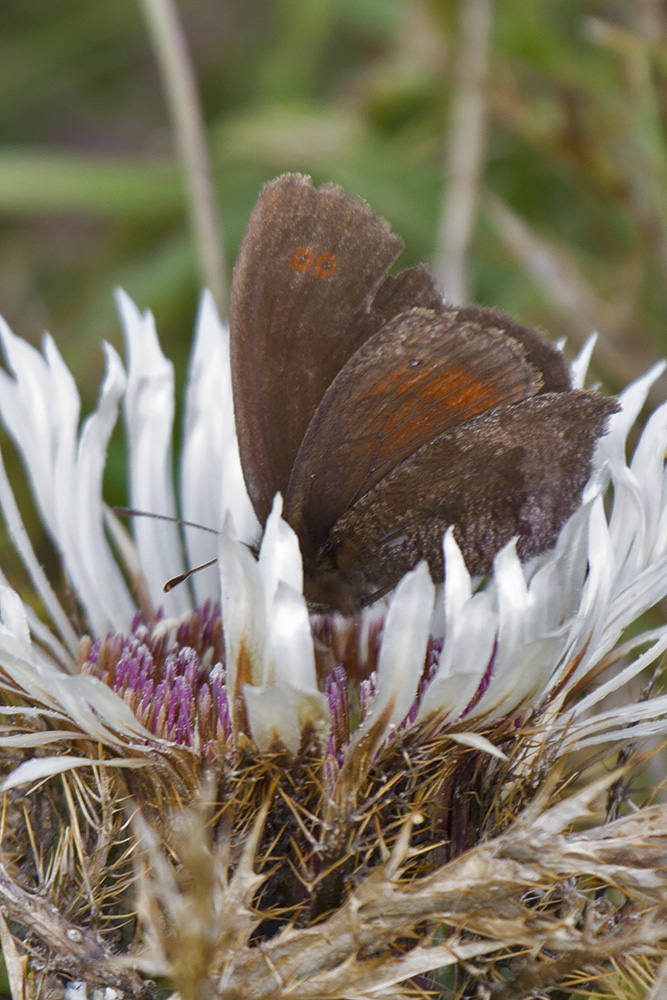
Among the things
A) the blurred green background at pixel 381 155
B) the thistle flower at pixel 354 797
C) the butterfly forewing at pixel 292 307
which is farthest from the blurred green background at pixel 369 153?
→ the thistle flower at pixel 354 797

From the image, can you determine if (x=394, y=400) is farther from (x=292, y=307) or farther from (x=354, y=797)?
(x=354, y=797)

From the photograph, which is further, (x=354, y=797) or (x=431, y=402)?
(x=431, y=402)

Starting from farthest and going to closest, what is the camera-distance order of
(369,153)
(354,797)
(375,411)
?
(369,153) < (375,411) < (354,797)

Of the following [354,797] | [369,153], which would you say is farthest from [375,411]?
[369,153]

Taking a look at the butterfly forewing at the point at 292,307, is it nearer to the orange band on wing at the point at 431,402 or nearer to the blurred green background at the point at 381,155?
the orange band on wing at the point at 431,402

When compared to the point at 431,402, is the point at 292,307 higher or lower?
higher

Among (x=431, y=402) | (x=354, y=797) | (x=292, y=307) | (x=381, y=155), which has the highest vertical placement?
(x=381, y=155)

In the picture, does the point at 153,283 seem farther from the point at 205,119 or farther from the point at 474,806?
the point at 474,806
